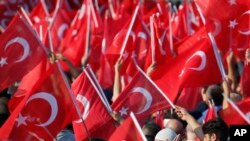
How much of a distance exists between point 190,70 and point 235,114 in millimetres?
1985

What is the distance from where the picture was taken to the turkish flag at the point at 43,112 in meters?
9.78

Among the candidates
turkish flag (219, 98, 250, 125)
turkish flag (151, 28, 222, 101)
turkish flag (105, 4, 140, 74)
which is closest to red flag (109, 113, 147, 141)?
turkish flag (219, 98, 250, 125)

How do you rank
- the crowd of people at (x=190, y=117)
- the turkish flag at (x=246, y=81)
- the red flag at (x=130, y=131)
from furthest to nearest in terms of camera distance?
the turkish flag at (x=246, y=81) → the red flag at (x=130, y=131) → the crowd of people at (x=190, y=117)

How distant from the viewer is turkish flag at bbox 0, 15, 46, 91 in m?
11.1

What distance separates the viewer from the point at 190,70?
436 inches

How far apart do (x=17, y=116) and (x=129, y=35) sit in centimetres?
353

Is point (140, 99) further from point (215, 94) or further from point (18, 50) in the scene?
point (18, 50)

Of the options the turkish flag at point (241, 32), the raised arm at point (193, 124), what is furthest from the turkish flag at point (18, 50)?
the raised arm at point (193, 124)

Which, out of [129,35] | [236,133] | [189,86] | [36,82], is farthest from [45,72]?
[236,133]

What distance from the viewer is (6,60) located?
11117 millimetres

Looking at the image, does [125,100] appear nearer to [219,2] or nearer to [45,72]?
[45,72]

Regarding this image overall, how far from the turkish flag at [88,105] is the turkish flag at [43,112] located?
186 mm

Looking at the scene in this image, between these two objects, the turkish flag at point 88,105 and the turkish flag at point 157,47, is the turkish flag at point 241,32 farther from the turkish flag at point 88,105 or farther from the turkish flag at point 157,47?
the turkish flag at point 88,105

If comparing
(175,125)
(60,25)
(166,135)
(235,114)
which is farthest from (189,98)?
(60,25)
